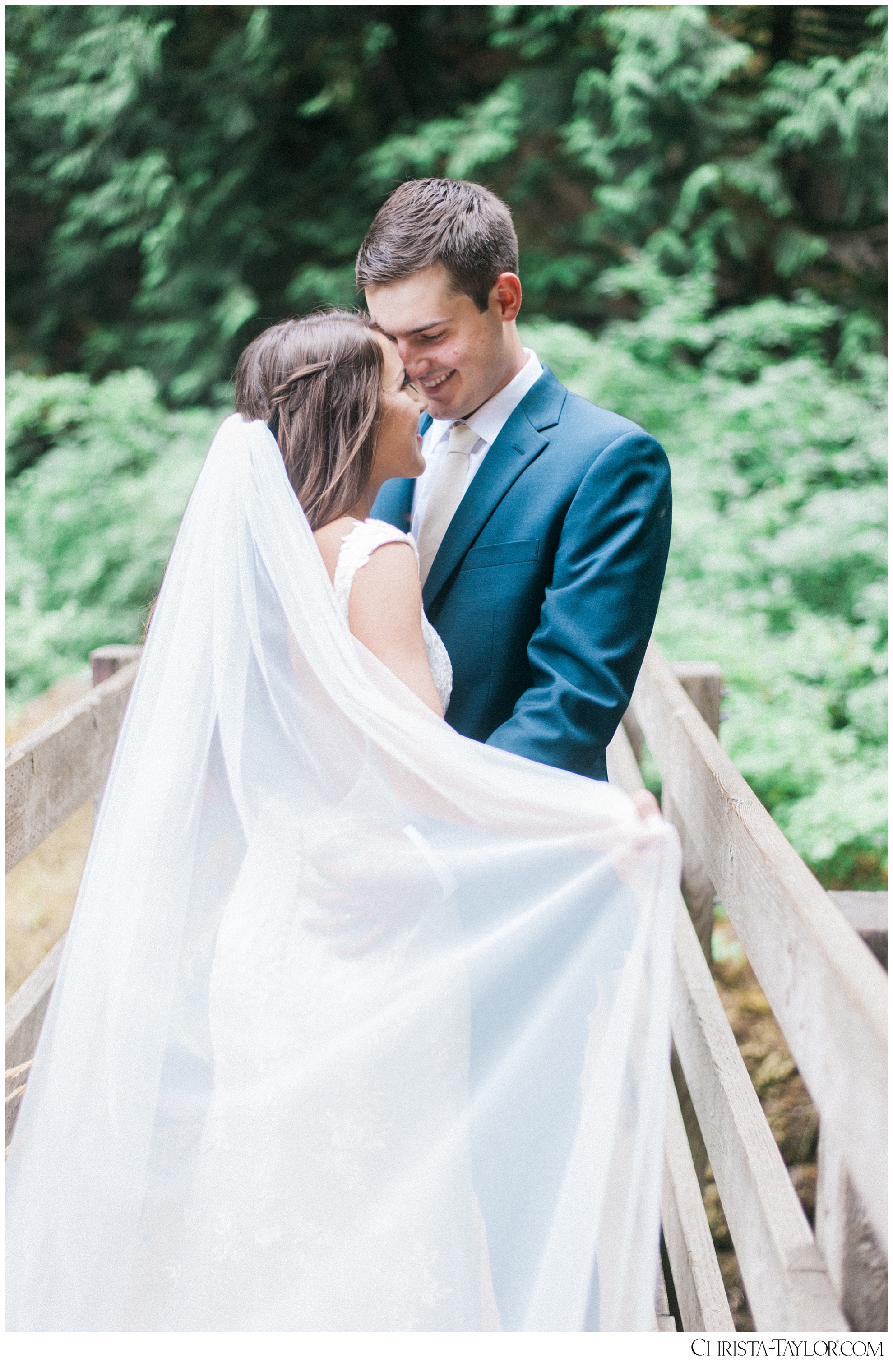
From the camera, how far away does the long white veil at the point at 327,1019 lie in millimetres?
1427

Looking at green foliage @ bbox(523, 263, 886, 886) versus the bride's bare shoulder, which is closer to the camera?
the bride's bare shoulder

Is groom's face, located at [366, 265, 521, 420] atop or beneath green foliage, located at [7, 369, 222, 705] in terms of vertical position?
atop

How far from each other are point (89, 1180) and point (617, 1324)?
733 millimetres

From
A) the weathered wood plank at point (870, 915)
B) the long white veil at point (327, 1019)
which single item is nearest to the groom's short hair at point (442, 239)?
the long white veil at point (327, 1019)

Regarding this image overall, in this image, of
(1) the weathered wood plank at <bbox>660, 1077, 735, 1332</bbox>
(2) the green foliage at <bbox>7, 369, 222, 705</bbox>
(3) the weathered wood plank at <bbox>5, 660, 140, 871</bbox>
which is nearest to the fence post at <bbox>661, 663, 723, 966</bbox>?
(1) the weathered wood plank at <bbox>660, 1077, 735, 1332</bbox>

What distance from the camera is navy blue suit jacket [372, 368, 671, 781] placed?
1750 mm

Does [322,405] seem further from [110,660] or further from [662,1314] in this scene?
[662,1314]

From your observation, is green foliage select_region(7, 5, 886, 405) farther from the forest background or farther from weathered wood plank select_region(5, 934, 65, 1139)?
weathered wood plank select_region(5, 934, 65, 1139)

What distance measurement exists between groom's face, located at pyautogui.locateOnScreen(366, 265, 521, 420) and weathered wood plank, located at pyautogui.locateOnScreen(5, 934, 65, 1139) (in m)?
1.29

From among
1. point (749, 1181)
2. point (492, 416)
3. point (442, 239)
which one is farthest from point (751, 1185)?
point (442, 239)

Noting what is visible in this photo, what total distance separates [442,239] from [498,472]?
422 millimetres

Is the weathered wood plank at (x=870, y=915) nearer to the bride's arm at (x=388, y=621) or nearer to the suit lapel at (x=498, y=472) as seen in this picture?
the suit lapel at (x=498, y=472)

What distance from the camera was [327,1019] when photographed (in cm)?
150

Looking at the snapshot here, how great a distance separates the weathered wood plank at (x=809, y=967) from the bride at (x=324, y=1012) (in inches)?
5.1
